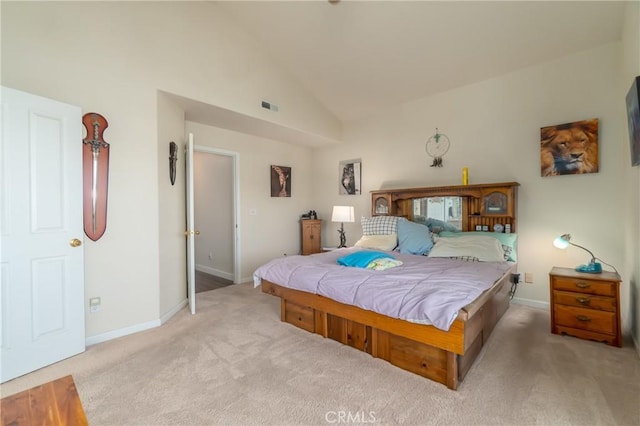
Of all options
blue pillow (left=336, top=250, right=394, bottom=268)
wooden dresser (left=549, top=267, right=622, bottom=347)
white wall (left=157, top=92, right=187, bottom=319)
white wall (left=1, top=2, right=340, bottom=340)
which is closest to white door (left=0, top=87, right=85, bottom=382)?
white wall (left=1, top=2, right=340, bottom=340)

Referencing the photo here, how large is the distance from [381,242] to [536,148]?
2166mm

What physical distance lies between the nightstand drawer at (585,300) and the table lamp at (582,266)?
0.30 m

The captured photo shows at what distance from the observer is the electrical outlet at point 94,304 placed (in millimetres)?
2584

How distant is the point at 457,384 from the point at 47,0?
4.31 m

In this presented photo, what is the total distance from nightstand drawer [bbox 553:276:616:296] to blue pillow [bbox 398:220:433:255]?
1.29 m

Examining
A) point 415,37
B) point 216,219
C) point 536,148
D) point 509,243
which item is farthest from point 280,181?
point 536,148

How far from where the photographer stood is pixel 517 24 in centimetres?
285

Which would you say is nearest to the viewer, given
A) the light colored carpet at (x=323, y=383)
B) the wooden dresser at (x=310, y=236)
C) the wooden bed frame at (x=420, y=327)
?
the light colored carpet at (x=323, y=383)

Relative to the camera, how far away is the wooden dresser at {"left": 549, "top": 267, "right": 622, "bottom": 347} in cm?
238

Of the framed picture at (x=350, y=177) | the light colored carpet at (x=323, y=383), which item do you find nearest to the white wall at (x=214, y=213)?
the framed picture at (x=350, y=177)

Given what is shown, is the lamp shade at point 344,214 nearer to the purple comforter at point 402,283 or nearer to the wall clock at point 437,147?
the wall clock at point 437,147

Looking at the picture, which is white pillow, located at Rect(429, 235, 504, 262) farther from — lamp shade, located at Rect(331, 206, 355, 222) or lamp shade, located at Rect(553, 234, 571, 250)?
lamp shade, located at Rect(331, 206, 355, 222)

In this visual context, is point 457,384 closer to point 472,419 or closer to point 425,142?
point 472,419

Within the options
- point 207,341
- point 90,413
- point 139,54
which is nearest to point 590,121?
point 207,341
